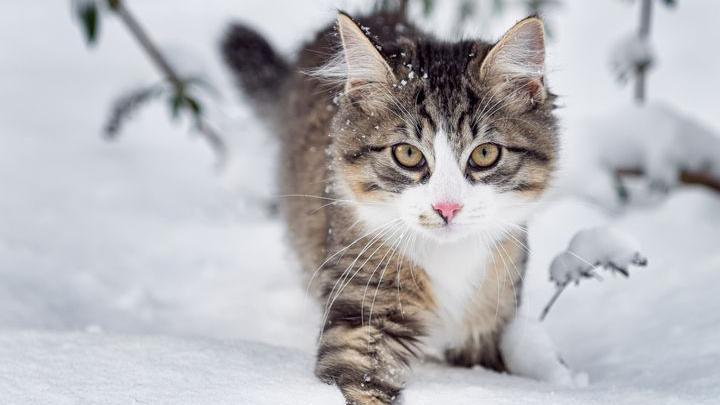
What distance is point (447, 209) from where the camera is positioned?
1527 millimetres

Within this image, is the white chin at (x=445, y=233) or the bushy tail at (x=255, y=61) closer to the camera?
the white chin at (x=445, y=233)

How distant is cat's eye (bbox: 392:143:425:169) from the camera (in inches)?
63.8

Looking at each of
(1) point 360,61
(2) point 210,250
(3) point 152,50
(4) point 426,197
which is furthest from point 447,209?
(3) point 152,50

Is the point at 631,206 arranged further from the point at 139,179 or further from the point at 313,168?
the point at 139,179

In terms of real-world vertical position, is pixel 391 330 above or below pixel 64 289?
below

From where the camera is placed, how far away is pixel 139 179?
3621 millimetres

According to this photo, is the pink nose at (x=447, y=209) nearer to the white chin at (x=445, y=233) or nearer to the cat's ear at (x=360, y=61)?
the white chin at (x=445, y=233)

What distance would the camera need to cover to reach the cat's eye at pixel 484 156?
5.30ft

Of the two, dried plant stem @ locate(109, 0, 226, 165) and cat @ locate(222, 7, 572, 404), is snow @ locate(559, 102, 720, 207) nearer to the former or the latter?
cat @ locate(222, 7, 572, 404)

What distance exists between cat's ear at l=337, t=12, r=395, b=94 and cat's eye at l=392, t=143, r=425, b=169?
158 millimetres

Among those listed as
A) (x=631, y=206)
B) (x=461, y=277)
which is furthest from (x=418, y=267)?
(x=631, y=206)

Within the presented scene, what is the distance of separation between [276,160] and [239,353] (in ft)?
4.26

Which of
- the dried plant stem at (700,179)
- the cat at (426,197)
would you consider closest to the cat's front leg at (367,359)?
the cat at (426,197)

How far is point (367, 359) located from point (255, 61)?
70.8 inches
